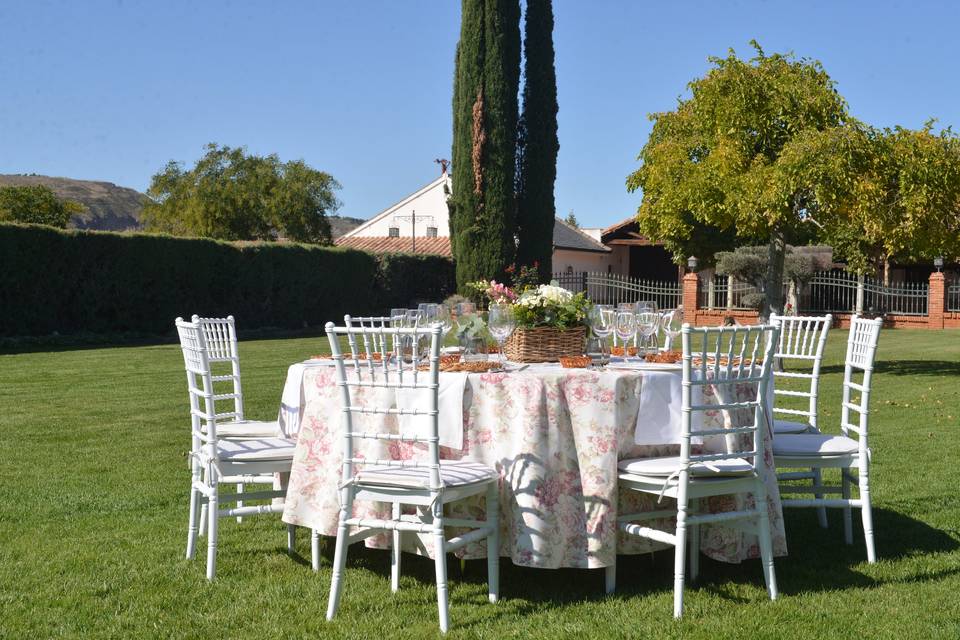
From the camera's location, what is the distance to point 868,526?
4926 millimetres

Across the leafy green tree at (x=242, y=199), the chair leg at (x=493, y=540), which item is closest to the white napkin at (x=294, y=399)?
the chair leg at (x=493, y=540)

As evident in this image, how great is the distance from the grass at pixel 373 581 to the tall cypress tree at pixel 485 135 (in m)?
18.2

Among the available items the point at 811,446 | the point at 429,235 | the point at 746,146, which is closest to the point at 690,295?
the point at 746,146

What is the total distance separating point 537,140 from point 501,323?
69.4 ft

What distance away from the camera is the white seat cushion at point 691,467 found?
4.21 meters

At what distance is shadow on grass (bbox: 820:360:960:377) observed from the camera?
1558 cm

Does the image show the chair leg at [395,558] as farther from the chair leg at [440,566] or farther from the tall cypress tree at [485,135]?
the tall cypress tree at [485,135]

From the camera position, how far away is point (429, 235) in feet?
154

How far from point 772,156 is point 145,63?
11.3 m

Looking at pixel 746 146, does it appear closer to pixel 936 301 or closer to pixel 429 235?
pixel 936 301

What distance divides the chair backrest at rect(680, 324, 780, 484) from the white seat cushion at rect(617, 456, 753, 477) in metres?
0.03

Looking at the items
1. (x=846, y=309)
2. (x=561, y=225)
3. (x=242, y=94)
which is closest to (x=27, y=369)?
(x=242, y=94)

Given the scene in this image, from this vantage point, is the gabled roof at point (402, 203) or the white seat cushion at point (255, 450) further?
the gabled roof at point (402, 203)

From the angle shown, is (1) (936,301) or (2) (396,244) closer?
(1) (936,301)
